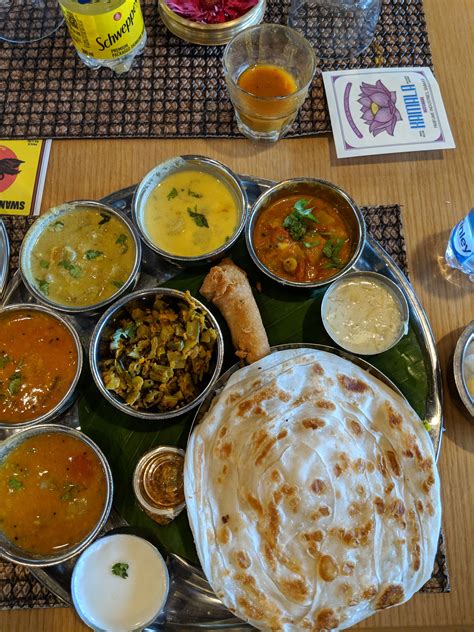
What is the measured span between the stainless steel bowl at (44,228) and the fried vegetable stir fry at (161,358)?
129 mm

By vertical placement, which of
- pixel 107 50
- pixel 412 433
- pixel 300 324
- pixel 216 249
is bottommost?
pixel 412 433

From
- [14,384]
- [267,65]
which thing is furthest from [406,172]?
[14,384]

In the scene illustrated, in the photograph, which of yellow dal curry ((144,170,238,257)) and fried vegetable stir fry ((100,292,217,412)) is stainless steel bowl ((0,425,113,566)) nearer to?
fried vegetable stir fry ((100,292,217,412))

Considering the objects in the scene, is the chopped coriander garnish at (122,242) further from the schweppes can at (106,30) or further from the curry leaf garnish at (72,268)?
the schweppes can at (106,30)

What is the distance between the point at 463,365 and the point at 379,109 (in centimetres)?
147

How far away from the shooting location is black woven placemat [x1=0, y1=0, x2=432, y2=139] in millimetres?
2604

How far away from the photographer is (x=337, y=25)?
2.78m

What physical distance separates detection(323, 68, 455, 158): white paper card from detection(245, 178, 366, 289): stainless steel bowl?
39cm

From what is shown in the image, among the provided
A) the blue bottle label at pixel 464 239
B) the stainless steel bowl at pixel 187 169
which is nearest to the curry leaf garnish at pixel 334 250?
the stainless steel bowl at pixel 187 169

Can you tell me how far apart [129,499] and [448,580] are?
4.61ft

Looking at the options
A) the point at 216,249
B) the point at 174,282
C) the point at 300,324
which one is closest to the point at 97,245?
the point at 174,282

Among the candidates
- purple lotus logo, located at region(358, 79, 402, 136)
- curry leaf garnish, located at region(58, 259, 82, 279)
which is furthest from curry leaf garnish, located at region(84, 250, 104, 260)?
purple lotus logo, located at region(358, 79, 402, 136)

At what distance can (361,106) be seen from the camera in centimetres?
262

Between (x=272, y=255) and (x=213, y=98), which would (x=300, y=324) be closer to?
(x=272, y=255)
